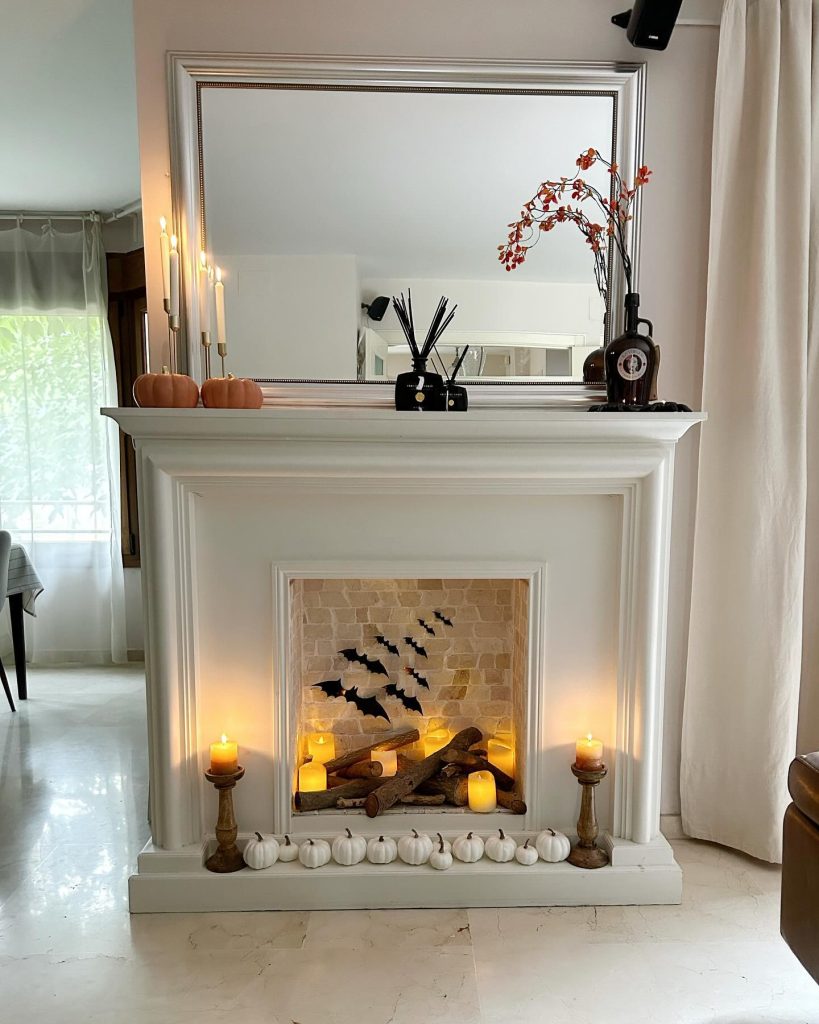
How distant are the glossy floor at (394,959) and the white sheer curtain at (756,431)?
0.35 meters

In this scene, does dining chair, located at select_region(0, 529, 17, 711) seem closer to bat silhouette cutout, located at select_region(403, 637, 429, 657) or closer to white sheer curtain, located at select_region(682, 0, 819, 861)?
bat silhouette cutout, located at select_region(403, 637, 429, 657)

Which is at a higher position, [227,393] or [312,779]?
[227,393]

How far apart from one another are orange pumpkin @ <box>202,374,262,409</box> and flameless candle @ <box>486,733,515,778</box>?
125cm

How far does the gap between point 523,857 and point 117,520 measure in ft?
10.2

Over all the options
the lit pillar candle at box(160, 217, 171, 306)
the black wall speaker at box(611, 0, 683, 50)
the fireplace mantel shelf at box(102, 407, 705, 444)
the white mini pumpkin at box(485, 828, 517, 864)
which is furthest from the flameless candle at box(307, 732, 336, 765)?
the black wall speaker at box(611, 0, 683, 50)

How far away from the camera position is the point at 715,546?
2.15 meters

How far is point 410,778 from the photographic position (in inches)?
85.1

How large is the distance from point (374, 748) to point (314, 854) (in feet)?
1.28

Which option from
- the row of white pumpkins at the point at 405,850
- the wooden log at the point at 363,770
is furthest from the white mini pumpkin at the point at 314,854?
the wooden log at the point at 363,770

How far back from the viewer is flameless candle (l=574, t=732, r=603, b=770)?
1.98 m

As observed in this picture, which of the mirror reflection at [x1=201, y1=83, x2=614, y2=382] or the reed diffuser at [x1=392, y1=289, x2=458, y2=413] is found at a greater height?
the mirror reflection at [x1=201, y1=83, x2=614, y2=382]

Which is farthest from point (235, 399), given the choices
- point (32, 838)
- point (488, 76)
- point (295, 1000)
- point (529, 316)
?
point (32, 838)

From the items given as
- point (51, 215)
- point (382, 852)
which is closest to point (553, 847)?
point (382, 852)

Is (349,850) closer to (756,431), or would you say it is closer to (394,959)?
(394,959)
